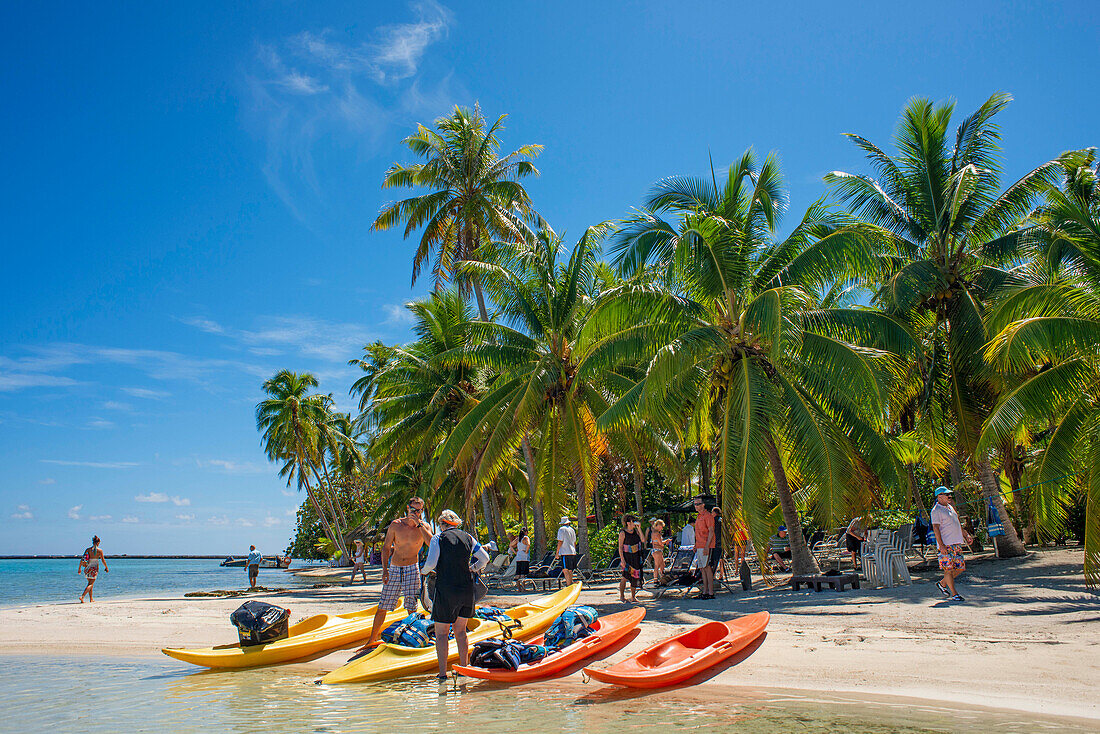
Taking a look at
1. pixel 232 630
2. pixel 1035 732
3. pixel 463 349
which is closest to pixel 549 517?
pixel 463 349

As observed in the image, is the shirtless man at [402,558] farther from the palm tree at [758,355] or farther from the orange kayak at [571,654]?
the palm tree at [758,355]

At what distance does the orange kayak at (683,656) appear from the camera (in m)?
6.37

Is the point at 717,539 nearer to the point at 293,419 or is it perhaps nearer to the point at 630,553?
the point at 630,553

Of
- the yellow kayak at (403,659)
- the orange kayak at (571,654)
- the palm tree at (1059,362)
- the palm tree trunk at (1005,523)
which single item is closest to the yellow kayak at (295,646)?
the yellow kayak at (403,659)

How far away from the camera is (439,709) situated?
646 centimetres

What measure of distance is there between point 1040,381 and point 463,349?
12.3 meters

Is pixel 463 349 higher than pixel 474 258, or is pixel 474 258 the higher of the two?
pixel 474 258

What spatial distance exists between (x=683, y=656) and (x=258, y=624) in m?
5.52

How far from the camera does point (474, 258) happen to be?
20.2m

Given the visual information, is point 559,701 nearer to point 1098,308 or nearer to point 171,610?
point 1098,308

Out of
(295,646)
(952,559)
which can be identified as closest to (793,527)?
(952,559)

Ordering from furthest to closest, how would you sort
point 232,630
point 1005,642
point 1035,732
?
1. point 232,630
2. point 1005,642
3. point 1035,732

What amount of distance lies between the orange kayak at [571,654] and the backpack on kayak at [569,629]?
0.10 metres

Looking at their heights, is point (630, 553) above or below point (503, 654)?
above
